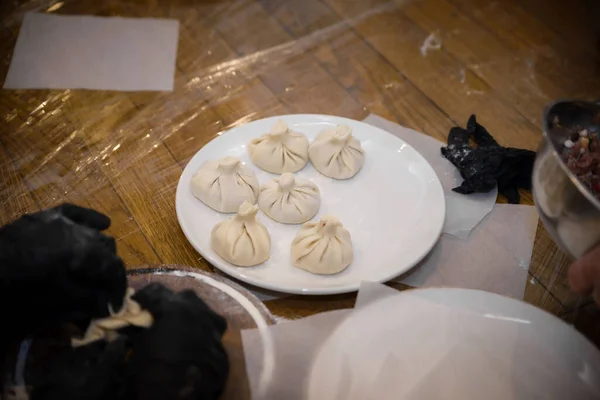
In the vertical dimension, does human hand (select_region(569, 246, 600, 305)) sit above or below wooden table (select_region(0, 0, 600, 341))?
above

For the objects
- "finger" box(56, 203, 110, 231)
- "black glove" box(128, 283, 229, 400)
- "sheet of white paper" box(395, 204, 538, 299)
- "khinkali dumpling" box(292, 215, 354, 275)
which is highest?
"finger" box(56, 203, 110, 231)

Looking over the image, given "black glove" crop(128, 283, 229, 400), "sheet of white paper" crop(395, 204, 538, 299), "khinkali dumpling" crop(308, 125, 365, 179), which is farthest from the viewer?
"khinkali dumpling" crop(308, 125, 365, 179)

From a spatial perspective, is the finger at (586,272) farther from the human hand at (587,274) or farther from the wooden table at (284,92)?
the wooden table at (284,92)

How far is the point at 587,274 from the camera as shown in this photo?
2.48 feet

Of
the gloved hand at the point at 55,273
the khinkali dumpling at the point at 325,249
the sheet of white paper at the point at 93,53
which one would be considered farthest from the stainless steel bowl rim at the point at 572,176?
the sheet of white paper at the point at 93,53

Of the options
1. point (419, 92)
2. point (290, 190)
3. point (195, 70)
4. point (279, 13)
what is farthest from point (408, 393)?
point (279, 13)

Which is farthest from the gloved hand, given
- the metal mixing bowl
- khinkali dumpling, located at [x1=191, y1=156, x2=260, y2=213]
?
the metal mixing bowl

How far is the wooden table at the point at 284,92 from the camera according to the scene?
3.50 ft

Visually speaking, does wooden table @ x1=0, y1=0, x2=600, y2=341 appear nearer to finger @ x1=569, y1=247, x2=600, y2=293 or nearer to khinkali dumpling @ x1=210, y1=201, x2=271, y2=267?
khinkali dumpling @ x1=210, y1=201, x2=271, y2=267

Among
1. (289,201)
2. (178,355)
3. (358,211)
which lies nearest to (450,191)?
(358,211)

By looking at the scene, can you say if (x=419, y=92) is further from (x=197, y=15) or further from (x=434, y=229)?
(x=197, y=15)

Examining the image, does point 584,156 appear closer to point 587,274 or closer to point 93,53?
point 587,274

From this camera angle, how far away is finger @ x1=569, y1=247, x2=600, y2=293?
74cm

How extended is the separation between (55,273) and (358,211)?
0.57 m
